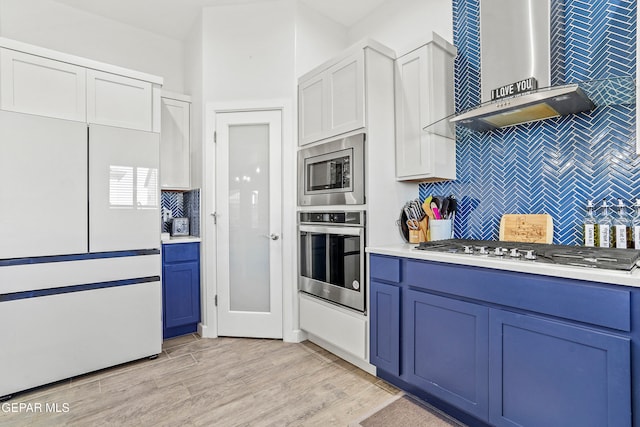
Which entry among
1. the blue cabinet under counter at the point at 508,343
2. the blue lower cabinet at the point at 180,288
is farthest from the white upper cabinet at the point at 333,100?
the blue lower cabinet at the point at 180,288

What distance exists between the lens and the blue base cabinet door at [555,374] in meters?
1.21

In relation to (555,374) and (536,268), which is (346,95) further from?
(555,374)

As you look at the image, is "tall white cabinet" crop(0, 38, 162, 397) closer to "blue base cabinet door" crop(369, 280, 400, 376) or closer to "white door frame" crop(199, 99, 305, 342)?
"white door frame" crop(199, 99, 305, 342)

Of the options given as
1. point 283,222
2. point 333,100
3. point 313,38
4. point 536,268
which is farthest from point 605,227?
point 313,38

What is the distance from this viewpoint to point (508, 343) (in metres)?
1.51

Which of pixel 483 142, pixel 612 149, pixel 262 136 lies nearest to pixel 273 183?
pixel 262 136

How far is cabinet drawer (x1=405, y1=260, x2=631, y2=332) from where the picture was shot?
3.99 feet

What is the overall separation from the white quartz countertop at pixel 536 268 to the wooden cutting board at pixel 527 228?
534 millimetres

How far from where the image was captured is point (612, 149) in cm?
171

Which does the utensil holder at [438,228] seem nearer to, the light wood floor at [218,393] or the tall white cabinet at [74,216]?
the light wood floor at [218,393]

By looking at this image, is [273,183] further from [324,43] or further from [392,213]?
[324,43]

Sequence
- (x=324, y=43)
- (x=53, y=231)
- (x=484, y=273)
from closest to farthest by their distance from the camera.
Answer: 1. (x=484, y=273)
2. (x=53, y=231)
3. (x=324, y=43)

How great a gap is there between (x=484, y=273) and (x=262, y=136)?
7.38 ft

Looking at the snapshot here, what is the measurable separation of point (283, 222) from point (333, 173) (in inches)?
29.0
